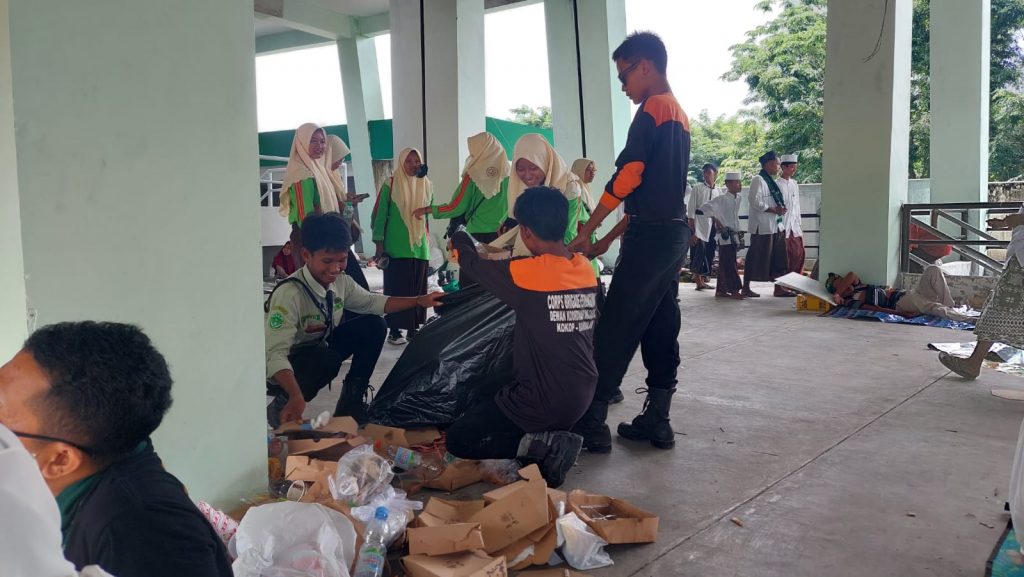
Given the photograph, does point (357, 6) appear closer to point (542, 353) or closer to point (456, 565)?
point (542, 353)

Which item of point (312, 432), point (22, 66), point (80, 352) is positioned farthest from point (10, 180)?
point (312, 432)

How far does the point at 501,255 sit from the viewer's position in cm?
385

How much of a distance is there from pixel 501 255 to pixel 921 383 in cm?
269

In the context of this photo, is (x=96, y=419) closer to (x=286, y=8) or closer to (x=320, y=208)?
(x=320, y=208)

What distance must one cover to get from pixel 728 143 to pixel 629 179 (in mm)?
29668

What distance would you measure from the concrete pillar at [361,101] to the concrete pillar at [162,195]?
13565 millimetres

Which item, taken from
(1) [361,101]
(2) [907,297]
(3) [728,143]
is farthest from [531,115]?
(2) [907,297]

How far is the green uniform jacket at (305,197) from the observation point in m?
4.96

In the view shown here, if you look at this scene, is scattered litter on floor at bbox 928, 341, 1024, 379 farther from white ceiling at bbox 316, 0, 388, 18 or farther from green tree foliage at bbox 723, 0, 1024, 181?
green tree foliage at bbox 723, 0, 1024, 181

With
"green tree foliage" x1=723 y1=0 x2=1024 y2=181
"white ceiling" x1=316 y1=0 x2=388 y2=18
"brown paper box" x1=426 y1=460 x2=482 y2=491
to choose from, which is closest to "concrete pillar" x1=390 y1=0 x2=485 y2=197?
"white ceiling" x1=316 y1=0 x2=388 y2=18

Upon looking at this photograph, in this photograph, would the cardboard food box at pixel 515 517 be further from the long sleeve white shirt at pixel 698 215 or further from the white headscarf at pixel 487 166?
the long sleeve white shirt at pixel 698 215

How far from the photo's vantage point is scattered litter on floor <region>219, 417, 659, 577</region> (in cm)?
192

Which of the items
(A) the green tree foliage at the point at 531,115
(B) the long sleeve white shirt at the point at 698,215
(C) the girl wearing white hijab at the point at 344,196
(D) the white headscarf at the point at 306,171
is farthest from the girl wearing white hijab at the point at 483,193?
(A) the green tree foliage at the point at 531,115

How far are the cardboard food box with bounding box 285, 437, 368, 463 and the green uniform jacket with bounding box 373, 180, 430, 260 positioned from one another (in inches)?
117
